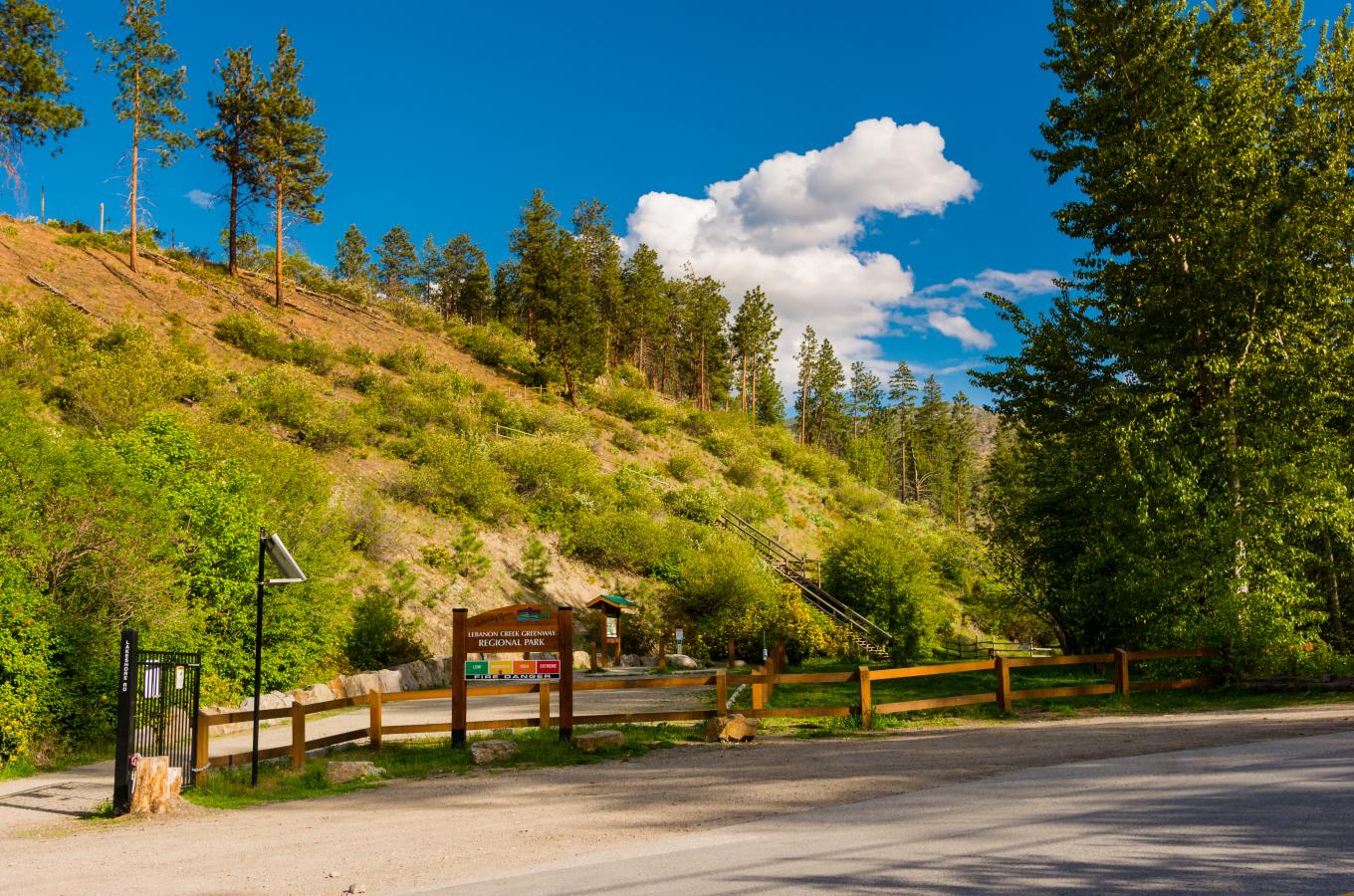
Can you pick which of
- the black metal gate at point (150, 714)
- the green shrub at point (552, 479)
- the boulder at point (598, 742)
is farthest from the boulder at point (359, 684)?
the green shrub at point (552, 479)

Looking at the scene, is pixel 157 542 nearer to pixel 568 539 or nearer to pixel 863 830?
pixel 863 830

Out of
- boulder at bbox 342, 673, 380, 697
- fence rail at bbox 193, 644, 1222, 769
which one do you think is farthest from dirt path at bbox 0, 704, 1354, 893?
boulder at bbox 342, 673, 380, 697

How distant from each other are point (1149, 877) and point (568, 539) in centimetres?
3427

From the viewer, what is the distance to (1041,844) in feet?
20.2

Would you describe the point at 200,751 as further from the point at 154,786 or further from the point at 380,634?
the point at 380,634

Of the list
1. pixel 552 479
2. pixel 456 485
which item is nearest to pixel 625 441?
pixel 552 479

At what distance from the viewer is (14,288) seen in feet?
127

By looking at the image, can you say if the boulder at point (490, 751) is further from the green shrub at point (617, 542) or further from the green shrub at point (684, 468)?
the green shrub at point (684, 468)

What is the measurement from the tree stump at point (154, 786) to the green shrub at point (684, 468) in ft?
150

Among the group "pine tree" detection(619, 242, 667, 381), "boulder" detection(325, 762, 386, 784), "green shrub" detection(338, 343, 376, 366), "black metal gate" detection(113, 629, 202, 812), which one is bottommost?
"boulder" detection(325, 762, 386, 784)

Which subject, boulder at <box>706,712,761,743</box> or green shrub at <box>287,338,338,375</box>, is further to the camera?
green shrub at <box>287,338,338,375</box>

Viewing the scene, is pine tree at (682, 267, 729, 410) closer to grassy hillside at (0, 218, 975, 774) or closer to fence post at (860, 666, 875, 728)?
grassy hillside at (0, 218, 975, 774)

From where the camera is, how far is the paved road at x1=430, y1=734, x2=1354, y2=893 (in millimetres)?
5273

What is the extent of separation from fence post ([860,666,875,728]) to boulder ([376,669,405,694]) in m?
14.6
